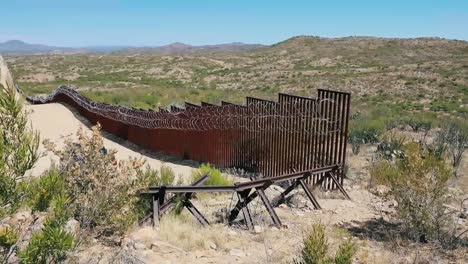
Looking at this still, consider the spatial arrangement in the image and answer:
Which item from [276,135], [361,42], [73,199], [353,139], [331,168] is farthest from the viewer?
[361,42]

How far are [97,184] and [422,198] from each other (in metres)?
4.38

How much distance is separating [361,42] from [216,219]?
108 meters

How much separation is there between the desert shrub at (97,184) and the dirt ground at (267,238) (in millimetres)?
355

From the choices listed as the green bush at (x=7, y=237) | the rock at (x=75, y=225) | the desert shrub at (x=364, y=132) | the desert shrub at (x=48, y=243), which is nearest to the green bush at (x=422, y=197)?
the rock at (x=75, y=225)

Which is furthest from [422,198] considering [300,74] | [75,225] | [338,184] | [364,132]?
[300,74]

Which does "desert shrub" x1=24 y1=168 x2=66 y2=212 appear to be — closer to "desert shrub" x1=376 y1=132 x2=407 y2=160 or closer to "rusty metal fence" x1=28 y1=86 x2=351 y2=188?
"rusty metal fence" x1=28 y1=86 x2=351 y2=188

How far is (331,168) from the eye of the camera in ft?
30.1

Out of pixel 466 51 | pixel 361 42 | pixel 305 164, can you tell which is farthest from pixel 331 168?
pixel 361 42

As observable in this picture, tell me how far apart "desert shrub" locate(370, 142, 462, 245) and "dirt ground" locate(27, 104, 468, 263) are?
10.5 inches

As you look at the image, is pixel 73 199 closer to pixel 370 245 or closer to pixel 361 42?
pixel 370 245

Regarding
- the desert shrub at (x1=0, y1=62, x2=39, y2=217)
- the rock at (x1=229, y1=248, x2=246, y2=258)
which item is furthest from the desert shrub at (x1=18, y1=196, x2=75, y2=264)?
the rock at (x1=229, y1=248, x2=246, y2=258)

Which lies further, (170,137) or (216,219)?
(170,137)

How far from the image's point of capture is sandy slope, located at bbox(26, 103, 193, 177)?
13.0m

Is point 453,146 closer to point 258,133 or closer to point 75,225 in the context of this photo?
point 258,133
